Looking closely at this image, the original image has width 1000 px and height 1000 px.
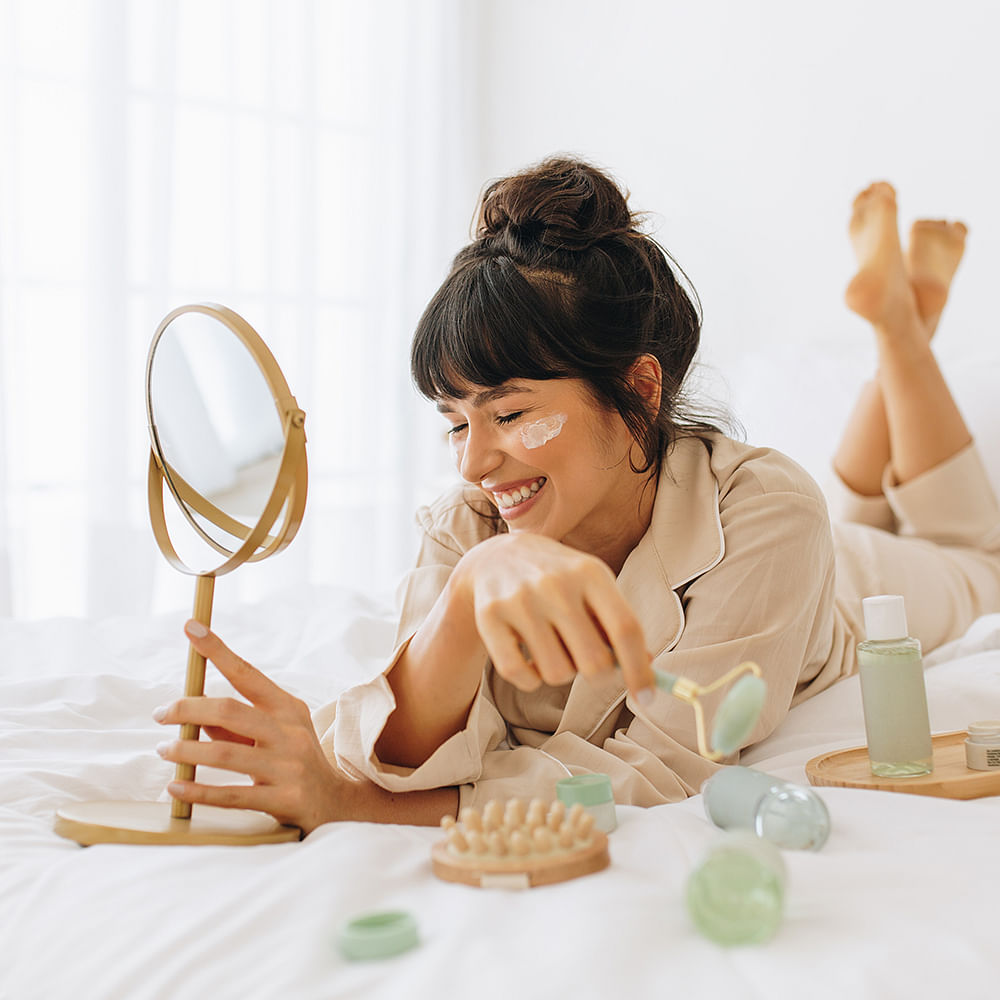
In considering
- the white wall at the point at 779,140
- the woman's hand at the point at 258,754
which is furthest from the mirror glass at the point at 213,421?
the white wall at the point at 779,140

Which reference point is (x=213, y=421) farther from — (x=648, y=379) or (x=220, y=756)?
(x=648, y=379)

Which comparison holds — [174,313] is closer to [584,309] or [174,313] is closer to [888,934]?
[584,309]

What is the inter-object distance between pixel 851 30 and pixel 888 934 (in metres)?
2.35

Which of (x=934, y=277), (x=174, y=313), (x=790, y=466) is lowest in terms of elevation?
(x=790, y=466)

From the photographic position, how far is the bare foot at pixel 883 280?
6.33ft

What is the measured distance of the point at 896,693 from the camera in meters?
0.90

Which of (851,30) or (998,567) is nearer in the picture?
(998,567)

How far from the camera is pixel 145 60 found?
273 centimetres

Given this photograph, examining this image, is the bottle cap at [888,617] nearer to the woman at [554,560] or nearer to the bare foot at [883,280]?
the woman at [554,560]

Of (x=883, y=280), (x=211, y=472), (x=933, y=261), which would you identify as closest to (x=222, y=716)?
(x=211, y=472)

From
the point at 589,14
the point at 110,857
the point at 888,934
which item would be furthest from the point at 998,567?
the point at 589,14

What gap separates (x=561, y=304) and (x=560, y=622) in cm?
54

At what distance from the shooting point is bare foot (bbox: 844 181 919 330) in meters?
1.93

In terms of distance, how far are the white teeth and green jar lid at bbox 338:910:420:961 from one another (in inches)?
22.9
